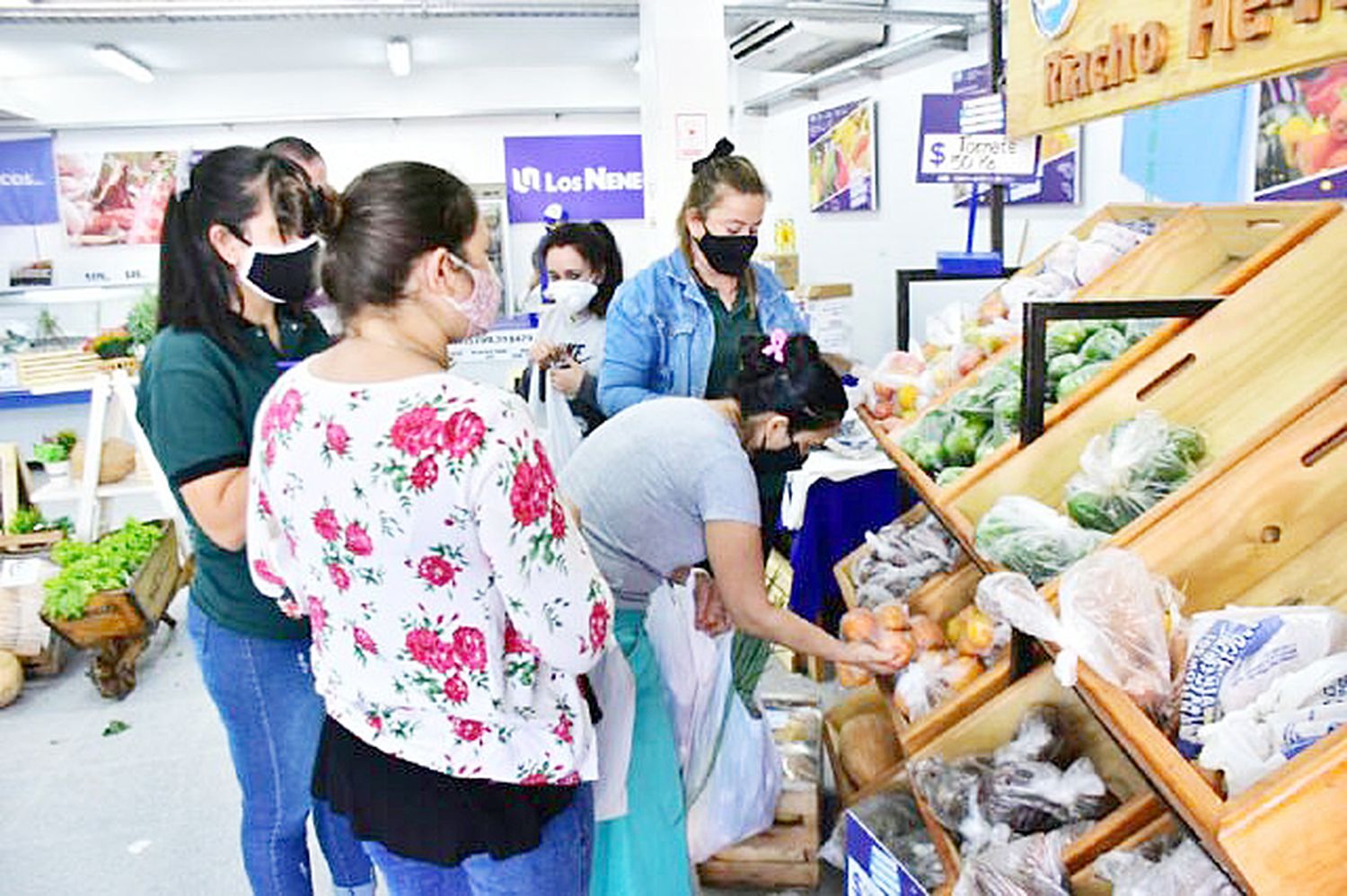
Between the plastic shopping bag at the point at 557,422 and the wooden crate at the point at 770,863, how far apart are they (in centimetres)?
147

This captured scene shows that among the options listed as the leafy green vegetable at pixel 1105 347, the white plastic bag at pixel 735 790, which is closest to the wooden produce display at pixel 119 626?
the white plastic bag at pixel 735 790

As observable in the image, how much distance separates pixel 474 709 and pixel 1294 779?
2.85ft

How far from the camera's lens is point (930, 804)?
1.68 metres

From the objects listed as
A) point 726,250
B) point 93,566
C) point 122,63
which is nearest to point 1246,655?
point 726,250

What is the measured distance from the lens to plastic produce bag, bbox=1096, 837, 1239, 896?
3.70ft

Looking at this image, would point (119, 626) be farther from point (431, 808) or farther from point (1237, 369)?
point (1237, 369)

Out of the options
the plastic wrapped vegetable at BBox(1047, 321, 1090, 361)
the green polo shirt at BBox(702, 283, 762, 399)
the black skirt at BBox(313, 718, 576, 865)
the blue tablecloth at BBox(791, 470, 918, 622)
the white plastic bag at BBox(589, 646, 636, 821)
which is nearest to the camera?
the black skirt at BBox(313, 718, 576, 865)

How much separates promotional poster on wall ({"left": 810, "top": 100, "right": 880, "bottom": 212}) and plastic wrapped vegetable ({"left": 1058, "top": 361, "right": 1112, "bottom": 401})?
670 cm

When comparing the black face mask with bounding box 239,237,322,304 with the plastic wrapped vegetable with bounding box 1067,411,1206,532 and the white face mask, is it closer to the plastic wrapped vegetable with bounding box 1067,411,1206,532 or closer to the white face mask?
the plastic wrapped vegetable with bounding box 1067,411,1206,532

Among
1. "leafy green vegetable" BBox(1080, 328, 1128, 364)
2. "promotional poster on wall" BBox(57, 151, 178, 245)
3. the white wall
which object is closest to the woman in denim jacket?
"leafy green vegetable" BBox(1080, 328, 1128, 364)

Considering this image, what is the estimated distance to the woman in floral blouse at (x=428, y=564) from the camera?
1.14 metres

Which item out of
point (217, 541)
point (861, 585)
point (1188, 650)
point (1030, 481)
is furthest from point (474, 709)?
point (861, 585)

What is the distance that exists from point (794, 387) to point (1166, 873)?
3.02ft

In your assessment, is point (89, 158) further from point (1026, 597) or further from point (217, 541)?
point (1026, 597)
